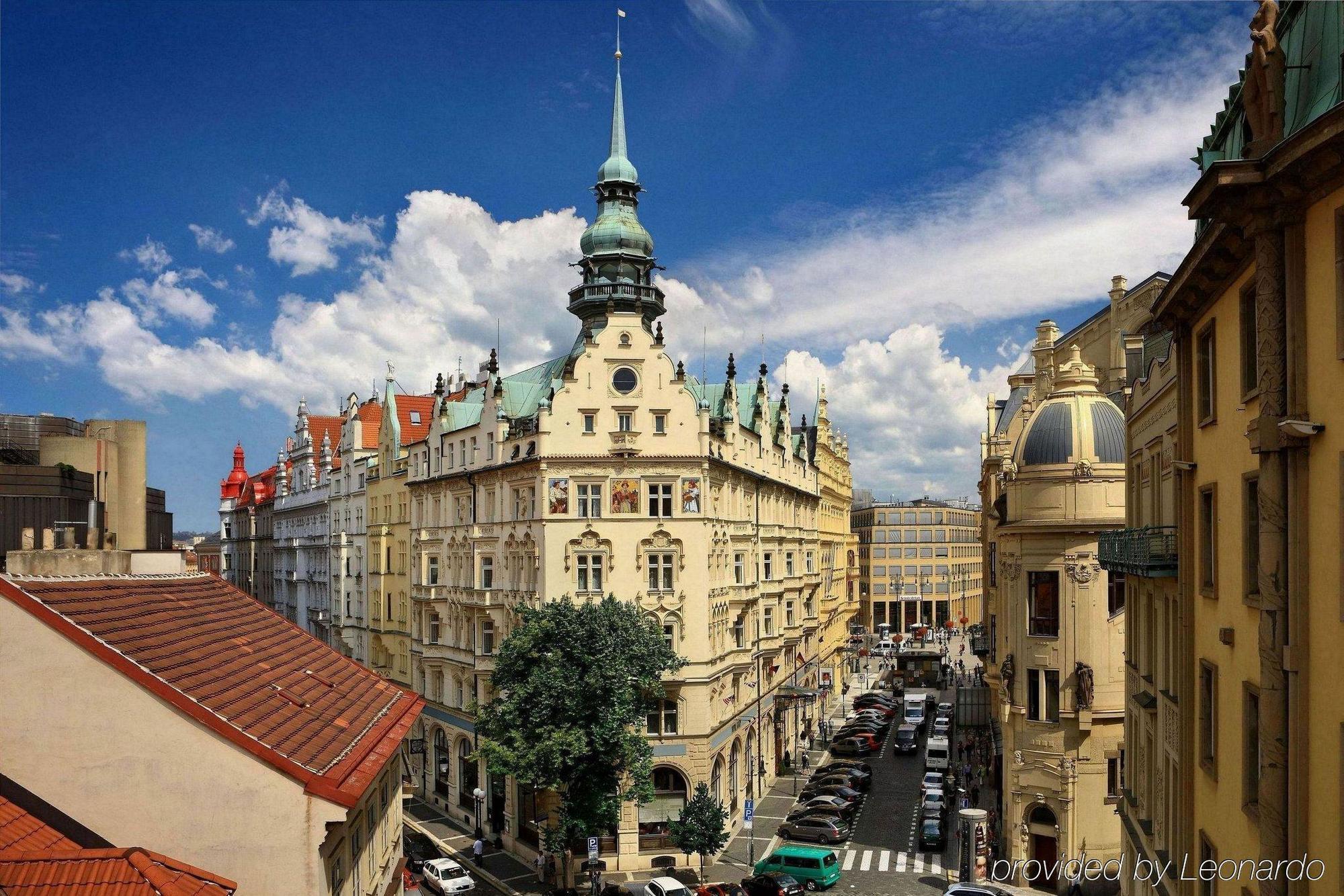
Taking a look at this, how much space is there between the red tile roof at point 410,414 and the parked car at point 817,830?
34.9 m

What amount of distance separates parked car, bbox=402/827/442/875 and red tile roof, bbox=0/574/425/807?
23912 millimetres

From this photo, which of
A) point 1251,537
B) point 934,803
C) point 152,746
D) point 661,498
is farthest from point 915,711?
point 152,746

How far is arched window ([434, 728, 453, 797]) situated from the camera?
199 feet

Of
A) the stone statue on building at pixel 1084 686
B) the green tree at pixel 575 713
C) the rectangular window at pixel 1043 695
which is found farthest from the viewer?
the rectangular window at pixel 1043 695

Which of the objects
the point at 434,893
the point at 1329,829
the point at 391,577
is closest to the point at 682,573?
the point at 434,893

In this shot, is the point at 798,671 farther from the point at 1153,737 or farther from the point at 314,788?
the point at 314,788

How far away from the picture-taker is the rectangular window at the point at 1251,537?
15.6 m

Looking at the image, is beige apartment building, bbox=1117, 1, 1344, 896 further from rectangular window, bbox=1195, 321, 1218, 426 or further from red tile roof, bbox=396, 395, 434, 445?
red tile roof, bbox=396, 395, 434, 445

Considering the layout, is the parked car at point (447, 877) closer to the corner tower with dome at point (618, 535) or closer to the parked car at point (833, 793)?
the corner tower with dome at point (618, 535)

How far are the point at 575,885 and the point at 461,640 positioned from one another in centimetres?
1762

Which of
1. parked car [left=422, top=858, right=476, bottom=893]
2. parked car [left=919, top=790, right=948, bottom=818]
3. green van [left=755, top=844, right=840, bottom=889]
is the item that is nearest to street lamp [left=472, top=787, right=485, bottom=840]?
parked car [left=422, top=858, right=476, bottom=893]

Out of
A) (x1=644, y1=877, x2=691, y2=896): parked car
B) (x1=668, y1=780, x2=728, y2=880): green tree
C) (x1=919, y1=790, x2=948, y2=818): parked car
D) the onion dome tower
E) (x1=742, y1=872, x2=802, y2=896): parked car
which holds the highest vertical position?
the onion dome tower

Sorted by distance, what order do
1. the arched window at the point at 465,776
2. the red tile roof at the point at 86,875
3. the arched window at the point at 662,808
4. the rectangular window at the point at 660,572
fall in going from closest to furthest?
1. the red tile roof at the point at 86,875
2. the arched window at the point at 662,808
3. the rectangular window at the point at 660,572
4. the arched window at the point at 465,776

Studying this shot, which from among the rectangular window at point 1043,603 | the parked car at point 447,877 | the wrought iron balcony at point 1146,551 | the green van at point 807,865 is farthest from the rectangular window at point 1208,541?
the parked car at point 447,877
